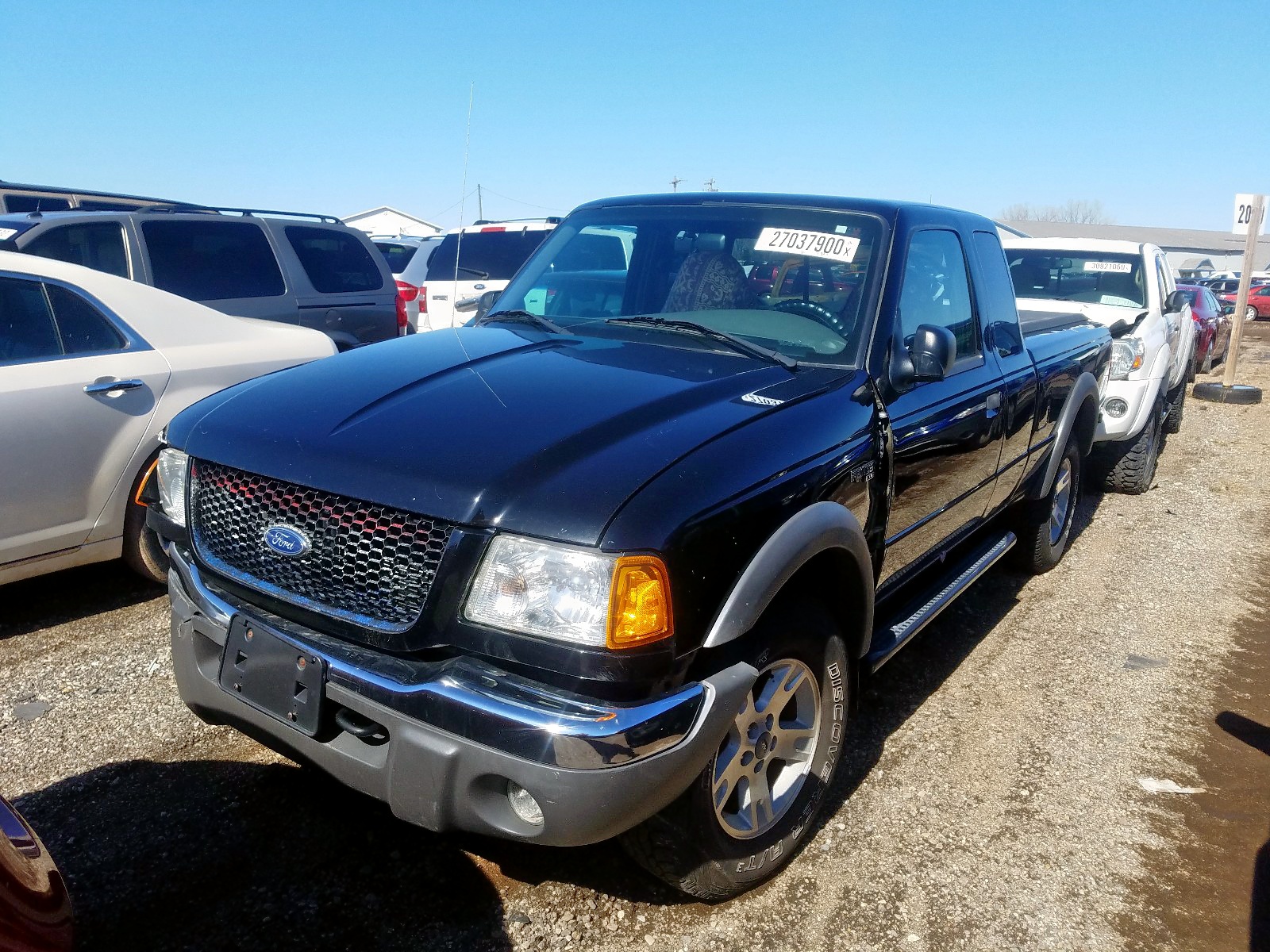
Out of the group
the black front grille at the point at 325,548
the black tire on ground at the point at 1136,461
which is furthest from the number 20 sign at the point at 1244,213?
the black front grille at the point at 325,548

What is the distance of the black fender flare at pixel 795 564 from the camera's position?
2240 mm

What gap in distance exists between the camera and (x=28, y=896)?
1.54 m

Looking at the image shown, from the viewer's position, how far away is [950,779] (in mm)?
3391

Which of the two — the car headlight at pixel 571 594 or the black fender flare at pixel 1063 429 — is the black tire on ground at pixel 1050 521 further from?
the car headlight at pixel 571 594

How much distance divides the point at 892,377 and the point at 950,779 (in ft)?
4.74

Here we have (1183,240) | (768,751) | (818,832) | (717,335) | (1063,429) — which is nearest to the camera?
(768,751)

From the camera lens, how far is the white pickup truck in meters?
7.14

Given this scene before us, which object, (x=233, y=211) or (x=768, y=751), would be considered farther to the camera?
(x=233, y=211)

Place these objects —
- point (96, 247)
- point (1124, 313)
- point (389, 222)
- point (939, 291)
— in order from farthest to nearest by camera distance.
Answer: point (389, 222), point (1124, 313), point (96, 247), point (939, 291)

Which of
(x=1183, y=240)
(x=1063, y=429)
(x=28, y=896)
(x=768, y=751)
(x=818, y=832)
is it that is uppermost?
(x=1183, y=240)

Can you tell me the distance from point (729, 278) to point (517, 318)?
0.86 metres

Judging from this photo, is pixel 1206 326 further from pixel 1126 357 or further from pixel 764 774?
pixel 764 774

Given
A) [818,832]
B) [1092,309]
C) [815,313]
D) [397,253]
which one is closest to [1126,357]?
[1092,309]

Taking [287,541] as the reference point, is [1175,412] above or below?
below
